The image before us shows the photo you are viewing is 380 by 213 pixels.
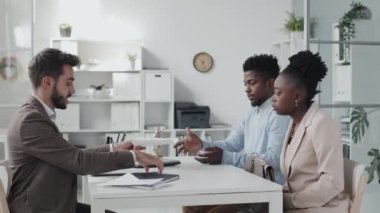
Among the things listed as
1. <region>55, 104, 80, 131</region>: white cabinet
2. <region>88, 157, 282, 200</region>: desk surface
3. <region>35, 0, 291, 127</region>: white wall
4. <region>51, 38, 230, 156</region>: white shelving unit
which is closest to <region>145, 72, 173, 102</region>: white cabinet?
<region>51, 38, 230, 156</region>: white shelving unit

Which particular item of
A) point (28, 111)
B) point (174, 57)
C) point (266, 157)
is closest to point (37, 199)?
point (28, 111)

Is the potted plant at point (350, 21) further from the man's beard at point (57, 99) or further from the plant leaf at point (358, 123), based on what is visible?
the man's beard at point (57, 99)

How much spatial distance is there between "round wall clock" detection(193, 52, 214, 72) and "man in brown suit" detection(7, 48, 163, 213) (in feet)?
14.4

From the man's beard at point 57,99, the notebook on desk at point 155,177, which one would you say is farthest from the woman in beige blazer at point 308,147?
the man's beard at point 57,99

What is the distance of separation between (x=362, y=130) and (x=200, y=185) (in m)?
2.28

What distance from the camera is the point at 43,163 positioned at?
6.56 feet

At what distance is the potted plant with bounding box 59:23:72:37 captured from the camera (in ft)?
19.4

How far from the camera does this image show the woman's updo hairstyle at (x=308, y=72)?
2137mm

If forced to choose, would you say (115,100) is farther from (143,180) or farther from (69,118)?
(143,180)

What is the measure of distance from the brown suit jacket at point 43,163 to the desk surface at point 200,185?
10cm

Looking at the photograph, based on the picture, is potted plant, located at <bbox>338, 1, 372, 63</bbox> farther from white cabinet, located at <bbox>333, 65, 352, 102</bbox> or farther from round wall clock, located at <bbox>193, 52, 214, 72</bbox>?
round wall clock, located at <bbox>193, 52, 214, 72</bbox>

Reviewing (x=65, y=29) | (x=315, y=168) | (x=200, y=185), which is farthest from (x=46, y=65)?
(x=65, y=29)

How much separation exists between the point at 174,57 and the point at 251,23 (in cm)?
114

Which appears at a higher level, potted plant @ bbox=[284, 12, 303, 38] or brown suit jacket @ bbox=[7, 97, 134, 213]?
potted plant @ bbox=[284, 12, 303, 38]
